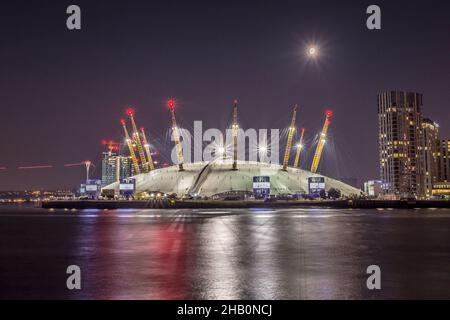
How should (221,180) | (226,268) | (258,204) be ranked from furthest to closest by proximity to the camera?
1. (221,180)
2. (258,204)
3. (226,268)

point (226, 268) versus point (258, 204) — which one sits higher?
point (226, 268)

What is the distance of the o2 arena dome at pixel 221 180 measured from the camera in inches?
6171

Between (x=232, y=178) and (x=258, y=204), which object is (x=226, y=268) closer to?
(x=258, y=204)

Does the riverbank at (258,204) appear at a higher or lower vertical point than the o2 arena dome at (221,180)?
lower

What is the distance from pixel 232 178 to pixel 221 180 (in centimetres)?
404

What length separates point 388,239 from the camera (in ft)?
87.8

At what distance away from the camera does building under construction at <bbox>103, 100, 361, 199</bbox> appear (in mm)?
150000

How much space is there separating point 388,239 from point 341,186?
163 m

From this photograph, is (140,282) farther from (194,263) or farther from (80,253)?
(80,253)

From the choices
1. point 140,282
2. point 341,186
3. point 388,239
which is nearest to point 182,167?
point 341,186

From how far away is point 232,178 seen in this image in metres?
163

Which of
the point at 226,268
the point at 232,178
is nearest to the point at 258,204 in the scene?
the point at 232,178

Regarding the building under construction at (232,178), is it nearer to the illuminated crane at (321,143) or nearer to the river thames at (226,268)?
the illuminated crane at (321,143)

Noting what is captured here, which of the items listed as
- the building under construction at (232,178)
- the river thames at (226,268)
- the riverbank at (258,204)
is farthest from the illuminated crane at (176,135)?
the river thames at (226,268)
